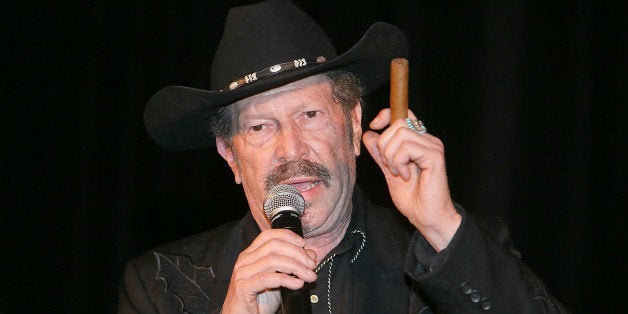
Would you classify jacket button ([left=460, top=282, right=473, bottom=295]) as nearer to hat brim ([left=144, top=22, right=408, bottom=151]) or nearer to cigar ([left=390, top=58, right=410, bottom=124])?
cigar ([left=390, top=58, right=410, bottom=124])

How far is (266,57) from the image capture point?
2764mm

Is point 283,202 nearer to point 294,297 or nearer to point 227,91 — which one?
point 294,297

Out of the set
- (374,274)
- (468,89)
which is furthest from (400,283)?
(468,89)

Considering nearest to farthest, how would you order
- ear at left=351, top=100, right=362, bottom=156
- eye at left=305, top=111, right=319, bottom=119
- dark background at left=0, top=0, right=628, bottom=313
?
eye at left=305, top=111, right=319, bottom=119, ear at left=351, top=100, right=362, bottom=156, dark background at left=0, top=0, right=628, bottom=313

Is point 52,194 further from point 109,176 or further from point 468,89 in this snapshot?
point 468,89

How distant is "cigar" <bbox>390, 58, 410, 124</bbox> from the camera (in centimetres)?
209

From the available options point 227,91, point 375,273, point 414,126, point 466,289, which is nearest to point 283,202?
point 414,126

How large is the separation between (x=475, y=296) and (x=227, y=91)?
36.3 inches

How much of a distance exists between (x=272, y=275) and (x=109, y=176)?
270 cm

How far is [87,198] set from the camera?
185 inches

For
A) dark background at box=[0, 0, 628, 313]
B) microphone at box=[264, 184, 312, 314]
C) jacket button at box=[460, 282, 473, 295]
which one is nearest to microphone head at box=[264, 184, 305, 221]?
microphone at box=[264, 184, 312, 314]

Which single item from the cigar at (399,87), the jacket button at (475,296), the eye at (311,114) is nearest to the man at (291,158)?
the eye at (311,114)

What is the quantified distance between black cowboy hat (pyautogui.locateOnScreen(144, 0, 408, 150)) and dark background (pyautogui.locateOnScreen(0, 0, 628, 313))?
1257 millimetres

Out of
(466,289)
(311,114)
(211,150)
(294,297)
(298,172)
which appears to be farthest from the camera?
(211,150)
